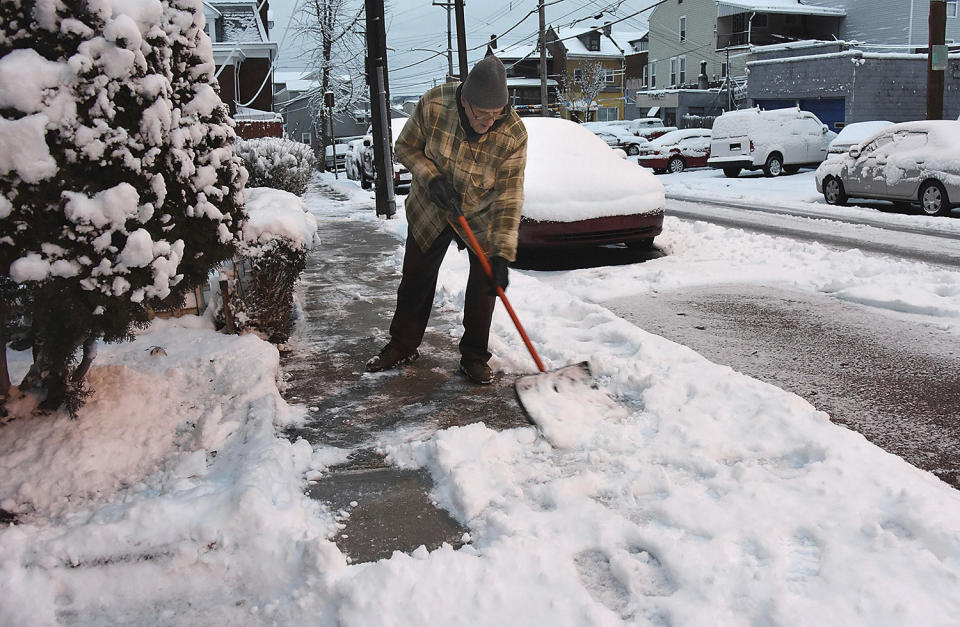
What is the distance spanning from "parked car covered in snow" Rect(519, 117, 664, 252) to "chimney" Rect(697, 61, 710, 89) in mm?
41012

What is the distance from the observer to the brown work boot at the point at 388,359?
4805 millimetres

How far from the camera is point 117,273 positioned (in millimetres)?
2859

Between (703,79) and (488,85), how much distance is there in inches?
1843

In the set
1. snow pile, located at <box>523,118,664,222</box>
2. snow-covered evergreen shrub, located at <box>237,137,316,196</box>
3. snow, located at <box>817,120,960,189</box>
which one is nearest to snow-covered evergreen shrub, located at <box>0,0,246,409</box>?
snow pile, located at <box>523,118,664,222</box>

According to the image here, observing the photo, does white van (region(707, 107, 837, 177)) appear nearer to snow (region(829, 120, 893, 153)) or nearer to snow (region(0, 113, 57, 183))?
snow (region(829, 120, 893, 153))

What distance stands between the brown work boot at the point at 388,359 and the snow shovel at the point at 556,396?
2.60 feet

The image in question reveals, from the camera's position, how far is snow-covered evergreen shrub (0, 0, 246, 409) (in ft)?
8.63

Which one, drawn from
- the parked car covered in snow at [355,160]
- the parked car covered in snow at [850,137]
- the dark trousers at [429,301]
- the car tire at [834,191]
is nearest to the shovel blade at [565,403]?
the dark trousers at [429,301]

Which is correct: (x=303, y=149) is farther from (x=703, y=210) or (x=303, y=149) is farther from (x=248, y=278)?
(x=248, y=278)

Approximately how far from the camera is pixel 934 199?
13.3m

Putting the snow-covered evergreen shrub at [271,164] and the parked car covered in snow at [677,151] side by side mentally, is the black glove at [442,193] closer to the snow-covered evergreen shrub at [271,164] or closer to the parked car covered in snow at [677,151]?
the snow-covered evergreen shrub at [271,164]

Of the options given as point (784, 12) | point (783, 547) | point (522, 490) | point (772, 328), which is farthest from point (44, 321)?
point (784, 12)

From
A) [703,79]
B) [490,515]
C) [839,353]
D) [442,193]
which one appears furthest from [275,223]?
[703,79]

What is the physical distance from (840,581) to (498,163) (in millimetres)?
2871
